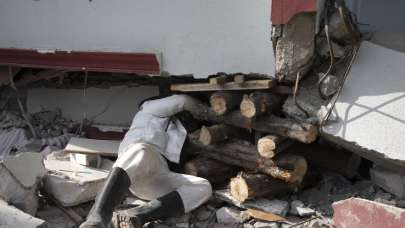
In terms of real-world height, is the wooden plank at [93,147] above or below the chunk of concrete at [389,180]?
below

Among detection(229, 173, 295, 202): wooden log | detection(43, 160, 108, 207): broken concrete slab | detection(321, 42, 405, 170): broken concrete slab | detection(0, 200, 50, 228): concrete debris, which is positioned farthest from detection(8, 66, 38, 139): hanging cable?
detection(321, 42, 405, 170): broken concrete slab

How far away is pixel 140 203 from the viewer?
16.8ft

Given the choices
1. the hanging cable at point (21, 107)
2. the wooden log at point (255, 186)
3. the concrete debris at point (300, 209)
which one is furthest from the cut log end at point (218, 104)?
the hanging cable at point (21, 107)

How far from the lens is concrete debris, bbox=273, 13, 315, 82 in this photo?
4961mm

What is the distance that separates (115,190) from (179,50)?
7.70 ft

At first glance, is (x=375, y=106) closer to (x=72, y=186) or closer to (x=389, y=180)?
(x=389, y=180)

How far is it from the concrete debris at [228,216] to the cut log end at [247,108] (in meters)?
0.97

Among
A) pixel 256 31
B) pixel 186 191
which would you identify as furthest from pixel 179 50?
pixel 186 191

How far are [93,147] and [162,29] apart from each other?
5.73ft

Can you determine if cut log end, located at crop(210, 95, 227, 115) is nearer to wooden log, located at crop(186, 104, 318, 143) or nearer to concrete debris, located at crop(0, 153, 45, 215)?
wooden log, located at crop(186, 104, 318, 143)

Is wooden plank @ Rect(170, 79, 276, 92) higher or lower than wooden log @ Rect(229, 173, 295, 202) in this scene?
higher

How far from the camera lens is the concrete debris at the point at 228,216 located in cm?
479

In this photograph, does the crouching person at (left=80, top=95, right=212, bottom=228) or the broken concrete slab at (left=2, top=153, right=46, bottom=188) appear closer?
the crouching person at (left=80, top=95, right=212, bottom=228)

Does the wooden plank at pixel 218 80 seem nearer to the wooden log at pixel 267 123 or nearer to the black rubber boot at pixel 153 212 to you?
the wooden log at pixel 267 123
